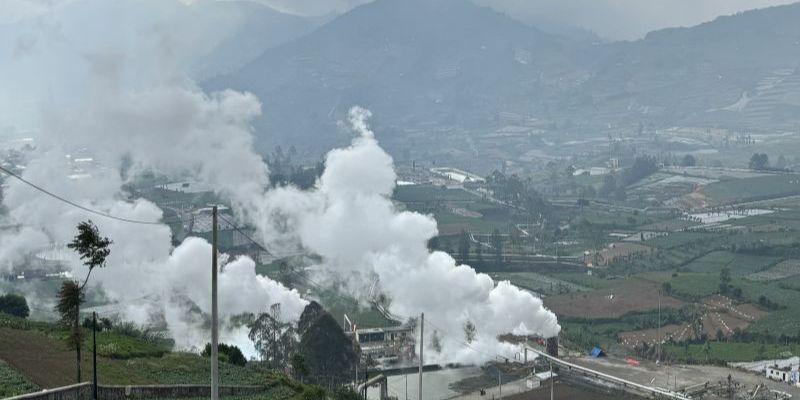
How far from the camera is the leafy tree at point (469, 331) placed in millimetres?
38344

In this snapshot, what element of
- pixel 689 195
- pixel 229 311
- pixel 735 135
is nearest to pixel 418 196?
pixel 689 195

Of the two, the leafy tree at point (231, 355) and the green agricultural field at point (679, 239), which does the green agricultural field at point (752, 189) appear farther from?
the leafy tree at point (231, 355)

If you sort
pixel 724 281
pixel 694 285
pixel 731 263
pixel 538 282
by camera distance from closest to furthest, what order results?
pixel 724 281
pixel 694 285
pixel 538 282
pixel 731 263

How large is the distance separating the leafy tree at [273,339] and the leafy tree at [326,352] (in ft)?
3.31

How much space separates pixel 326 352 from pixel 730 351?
20.5 meters

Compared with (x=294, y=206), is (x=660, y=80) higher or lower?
higher

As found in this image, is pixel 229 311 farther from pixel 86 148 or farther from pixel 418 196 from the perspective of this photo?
pixel 418 196

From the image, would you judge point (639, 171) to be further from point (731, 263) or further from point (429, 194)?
point (731, 263)

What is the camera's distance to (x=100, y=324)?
105 ft

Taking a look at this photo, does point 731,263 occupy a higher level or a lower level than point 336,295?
higher

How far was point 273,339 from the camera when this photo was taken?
36531 millimetres

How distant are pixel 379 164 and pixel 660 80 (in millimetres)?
166143

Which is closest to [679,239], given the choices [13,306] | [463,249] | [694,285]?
[694,285]

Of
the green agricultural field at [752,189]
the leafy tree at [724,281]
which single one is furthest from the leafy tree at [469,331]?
the green agricultural field at [752,189]
